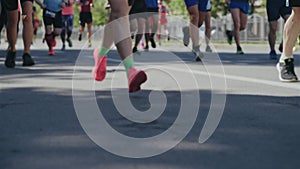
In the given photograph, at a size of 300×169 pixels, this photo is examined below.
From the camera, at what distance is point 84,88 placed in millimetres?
5988

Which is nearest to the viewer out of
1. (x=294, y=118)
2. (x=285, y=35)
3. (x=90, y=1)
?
(x=294, y=118)

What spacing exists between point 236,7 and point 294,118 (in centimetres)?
941

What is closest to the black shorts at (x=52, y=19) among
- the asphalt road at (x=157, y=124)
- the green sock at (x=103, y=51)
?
the asphalt road at (x=157, y=124)

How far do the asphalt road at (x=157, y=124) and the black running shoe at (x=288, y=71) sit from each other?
0.14 meters

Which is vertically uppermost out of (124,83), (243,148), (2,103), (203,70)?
(243,148)

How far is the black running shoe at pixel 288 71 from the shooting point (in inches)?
267

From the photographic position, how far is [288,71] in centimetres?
678

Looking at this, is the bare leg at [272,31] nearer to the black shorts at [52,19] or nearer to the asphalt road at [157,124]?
the asphalt road at [157,124]

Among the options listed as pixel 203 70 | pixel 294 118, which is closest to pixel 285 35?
pixel 203 70

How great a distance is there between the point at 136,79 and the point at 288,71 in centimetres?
226

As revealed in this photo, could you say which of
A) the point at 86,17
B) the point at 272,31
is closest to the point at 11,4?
the point at 272,31

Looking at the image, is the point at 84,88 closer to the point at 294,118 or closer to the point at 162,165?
the point at 294,118

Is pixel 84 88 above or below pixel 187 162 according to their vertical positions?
below

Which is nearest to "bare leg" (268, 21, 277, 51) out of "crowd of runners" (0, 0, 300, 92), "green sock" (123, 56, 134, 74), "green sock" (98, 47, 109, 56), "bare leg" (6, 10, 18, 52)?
"crowd of runners" (0, 0, 300, 92)
